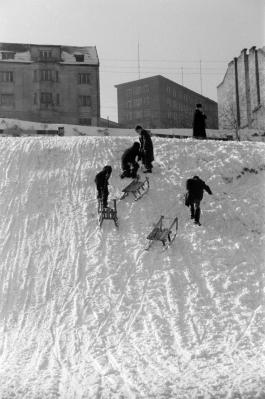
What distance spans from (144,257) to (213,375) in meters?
5.23

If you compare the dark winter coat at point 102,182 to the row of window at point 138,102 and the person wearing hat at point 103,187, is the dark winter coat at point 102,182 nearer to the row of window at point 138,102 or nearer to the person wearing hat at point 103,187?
the person wearing hat at point 103,187

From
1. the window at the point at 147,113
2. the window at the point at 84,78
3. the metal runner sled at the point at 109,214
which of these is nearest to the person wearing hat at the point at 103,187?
the metal runner sled at the point at 109,214

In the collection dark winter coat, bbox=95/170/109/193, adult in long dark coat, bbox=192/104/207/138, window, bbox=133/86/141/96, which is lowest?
dark winter coat, bbox=95/170/109/193

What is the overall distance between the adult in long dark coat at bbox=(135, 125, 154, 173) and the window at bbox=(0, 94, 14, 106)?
39223 mm

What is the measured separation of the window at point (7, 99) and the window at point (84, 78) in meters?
7.06

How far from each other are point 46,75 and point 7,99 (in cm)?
471

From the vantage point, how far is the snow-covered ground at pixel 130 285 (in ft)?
34.9

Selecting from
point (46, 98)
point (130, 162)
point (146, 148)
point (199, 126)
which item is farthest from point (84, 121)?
point (146, 148)

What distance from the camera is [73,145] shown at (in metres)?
23.7

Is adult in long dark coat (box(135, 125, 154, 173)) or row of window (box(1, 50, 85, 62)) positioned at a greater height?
row of window (box(1, 50, 85, 62))

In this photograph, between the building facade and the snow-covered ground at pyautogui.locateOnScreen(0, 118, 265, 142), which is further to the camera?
the building facade

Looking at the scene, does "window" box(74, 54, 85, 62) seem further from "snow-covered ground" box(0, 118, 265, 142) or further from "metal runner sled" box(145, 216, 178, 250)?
"metal runner sled" box(145, 216, 178, 250)

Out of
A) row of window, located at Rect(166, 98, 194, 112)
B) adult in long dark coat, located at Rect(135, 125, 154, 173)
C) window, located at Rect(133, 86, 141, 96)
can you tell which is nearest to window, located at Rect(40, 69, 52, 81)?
window, located at Rect(133, 86, 141, 96)

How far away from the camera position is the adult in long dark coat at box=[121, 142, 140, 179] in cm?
2017
